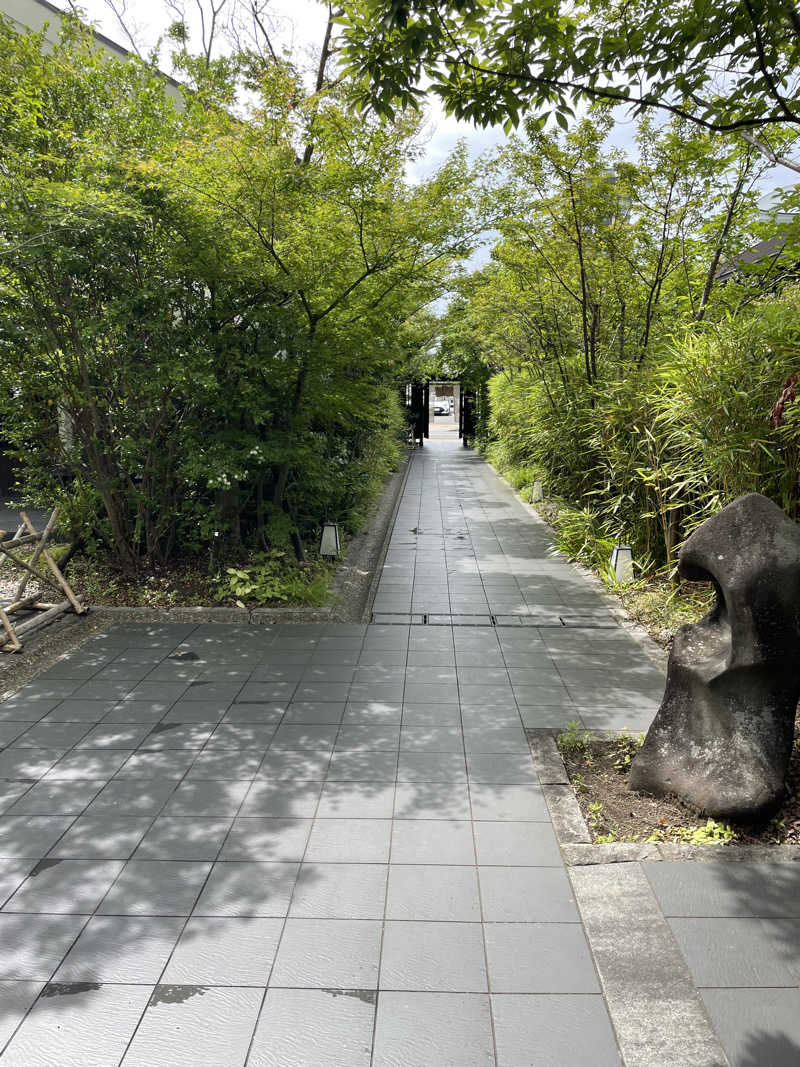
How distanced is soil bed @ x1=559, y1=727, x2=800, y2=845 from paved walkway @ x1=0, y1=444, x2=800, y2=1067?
0.20m

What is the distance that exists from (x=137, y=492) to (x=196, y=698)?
257 cm

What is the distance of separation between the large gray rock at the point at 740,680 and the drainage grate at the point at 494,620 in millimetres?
2561

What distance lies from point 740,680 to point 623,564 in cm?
364

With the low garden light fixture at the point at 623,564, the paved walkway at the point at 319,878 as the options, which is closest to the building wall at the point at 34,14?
the low garden light fixture at the point at 623,564

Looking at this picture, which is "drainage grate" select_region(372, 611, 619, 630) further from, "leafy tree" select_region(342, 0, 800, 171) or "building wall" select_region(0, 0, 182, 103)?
"building wall" select_region(0, 0, 182, 103)

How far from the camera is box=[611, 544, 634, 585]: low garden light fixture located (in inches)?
257

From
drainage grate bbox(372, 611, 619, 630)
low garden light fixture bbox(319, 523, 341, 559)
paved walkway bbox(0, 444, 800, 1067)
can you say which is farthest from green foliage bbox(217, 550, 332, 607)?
paved walkway bbox(0, 444, 800, 1067)

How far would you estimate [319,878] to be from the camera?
2721 millimetres

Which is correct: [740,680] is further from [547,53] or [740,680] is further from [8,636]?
[8,636]

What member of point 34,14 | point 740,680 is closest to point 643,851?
point 740,680

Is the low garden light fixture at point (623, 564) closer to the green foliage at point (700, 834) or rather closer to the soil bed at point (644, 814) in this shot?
the soil bed at point (644, 814)

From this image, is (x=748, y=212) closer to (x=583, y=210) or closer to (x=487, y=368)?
(x=583, y=210)

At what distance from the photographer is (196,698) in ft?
14.1

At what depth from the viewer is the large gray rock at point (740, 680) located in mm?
2885
